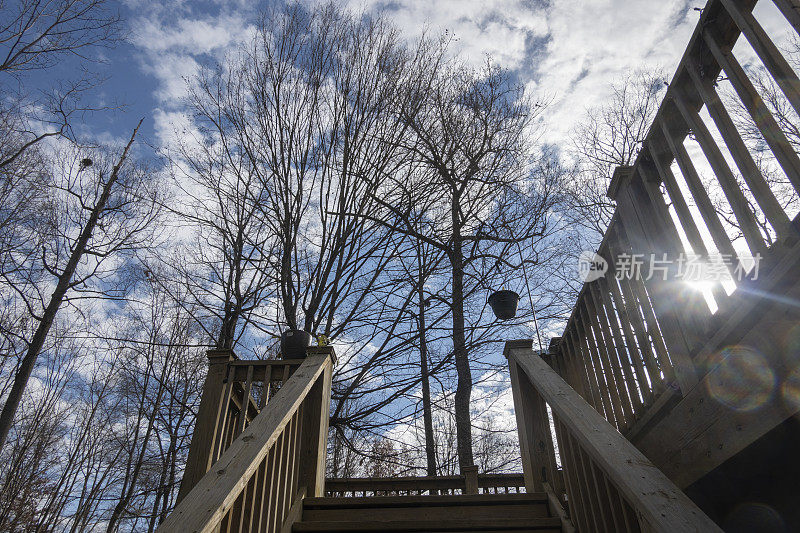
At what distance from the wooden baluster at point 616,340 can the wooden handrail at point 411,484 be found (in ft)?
7.00

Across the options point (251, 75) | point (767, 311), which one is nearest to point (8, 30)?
point (251, 75)

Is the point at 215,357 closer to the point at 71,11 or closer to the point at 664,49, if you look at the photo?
the point at 71,11

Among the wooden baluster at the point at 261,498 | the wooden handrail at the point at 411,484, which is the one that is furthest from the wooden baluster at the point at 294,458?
the wooden handrail at the point at 411,484

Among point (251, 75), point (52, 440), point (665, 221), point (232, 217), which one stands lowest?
point (665, 221)

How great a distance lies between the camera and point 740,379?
162 centimetres

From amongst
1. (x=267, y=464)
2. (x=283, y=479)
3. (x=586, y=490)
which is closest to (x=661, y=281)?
(x=586, y=490)

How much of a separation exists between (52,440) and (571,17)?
1050cm

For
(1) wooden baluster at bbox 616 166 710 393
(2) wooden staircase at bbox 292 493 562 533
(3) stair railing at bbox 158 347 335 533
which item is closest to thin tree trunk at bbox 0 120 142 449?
(3) stair railing at bbox 158 347 335 533

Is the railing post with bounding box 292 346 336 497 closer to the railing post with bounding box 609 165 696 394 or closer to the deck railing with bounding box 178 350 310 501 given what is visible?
the deck railing with bounding box 178 350 310 501

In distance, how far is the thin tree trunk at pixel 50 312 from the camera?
21.4ft

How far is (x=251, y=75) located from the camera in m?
6.23

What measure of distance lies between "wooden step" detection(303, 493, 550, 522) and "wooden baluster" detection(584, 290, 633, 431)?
61 cm

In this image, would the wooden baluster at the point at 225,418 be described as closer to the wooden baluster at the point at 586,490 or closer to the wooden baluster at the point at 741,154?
the wooden baluster at the point at 586,490

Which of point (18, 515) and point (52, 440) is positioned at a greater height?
point (52, 440)
